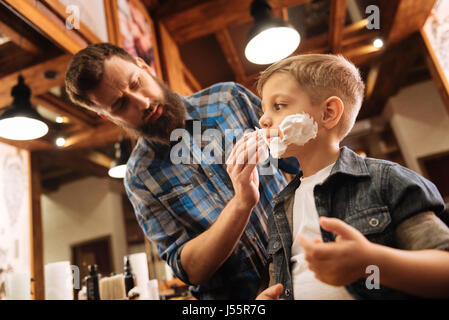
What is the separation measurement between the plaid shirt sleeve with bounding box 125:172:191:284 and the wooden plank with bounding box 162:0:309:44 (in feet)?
7.81

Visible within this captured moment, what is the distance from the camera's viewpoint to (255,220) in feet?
3.51

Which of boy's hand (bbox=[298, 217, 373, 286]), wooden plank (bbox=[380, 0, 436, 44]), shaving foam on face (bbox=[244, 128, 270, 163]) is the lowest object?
boy's hand (bbox=[298, 217, 373, 286])

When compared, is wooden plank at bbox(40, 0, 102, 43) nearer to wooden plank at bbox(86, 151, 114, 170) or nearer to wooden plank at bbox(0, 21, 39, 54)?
wooden plank at bbox(0, 21, 39, 54)

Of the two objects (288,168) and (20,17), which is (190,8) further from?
(288,168)

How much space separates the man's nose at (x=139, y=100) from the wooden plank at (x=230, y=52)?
7.07 ft

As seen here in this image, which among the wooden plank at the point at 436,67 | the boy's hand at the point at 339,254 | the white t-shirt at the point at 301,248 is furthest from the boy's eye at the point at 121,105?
the wooden plank at the point at 436,67

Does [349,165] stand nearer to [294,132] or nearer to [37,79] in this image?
[294,132]

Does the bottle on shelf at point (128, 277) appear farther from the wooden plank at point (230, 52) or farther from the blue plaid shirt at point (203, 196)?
the wooden plank at point (230, 52)

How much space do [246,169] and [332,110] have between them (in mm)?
314

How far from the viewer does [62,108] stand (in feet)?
4.89

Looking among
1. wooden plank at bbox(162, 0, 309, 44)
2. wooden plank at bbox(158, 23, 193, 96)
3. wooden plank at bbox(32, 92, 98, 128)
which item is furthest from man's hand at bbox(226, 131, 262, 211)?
wooden plank at bbox(162, 0, 309, 44)

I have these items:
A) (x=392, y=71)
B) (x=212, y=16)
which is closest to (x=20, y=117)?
(x=212, y=16)

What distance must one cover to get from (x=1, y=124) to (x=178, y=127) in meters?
0.76

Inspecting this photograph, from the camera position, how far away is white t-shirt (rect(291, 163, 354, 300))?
27.0 inches
